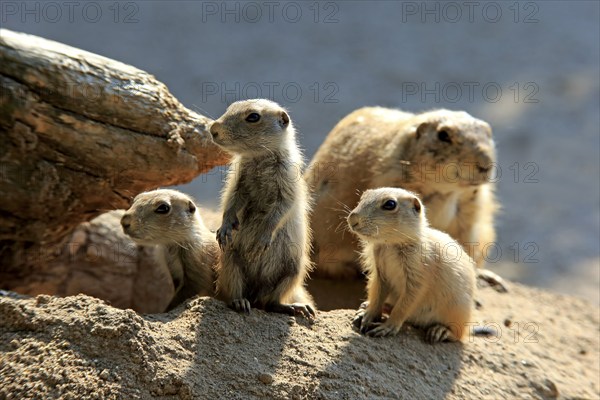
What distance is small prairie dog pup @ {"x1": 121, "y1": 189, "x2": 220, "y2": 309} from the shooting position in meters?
4.74

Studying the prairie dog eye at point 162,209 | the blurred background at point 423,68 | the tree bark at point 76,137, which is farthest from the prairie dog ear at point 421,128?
the blurred background at point 423,68

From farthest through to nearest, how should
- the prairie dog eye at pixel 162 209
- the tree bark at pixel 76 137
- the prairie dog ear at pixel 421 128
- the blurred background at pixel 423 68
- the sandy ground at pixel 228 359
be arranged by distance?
the blurred background at pixel 423 68, the prairie dog ear at pixel 421 128, the tree bark at pixel 76 137, the prairie dog eye at pixel 162 209, the sandy ground at pixel 228 359

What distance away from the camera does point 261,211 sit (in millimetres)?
4738

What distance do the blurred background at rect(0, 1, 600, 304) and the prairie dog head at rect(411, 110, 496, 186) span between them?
3.21 m

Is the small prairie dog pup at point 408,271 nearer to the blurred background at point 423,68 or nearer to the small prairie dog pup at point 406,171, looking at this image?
the small prairie dog pup at point 406,171

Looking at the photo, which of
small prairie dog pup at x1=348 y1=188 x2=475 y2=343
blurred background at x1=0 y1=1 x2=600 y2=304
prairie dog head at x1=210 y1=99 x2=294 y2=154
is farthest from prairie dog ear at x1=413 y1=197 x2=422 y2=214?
blurred background at x1=0 y1=1 x2=600 y2=304

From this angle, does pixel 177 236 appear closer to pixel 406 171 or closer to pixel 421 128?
pixel 406 171

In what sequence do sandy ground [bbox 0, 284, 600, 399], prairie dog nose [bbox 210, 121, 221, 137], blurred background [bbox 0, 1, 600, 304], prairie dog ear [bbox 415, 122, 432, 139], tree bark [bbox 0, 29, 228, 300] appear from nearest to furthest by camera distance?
sandy ground [bbox 0, 284, 600, 399] < prairie dog nose [bbox 210, 121, 221, 137] < tree bark [bbox 0, 29, 228, 300] < prairie dog ear [bbox 415, 122, 432, 139] < blurred background [bbox 0, 1, 600, 304]

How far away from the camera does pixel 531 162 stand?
36.2 feet

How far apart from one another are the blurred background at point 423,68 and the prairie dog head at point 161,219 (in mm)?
4533

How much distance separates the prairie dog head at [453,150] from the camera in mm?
6195

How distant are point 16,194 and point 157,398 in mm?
2282

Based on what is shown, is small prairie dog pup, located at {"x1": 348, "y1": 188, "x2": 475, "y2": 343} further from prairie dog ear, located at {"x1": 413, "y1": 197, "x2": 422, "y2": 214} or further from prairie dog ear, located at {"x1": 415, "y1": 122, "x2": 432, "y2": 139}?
prairie dog ear, located at {"x1": 415, "y1": 122, "x2": 432, "y2": 139}

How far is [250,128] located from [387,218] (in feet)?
3.08
